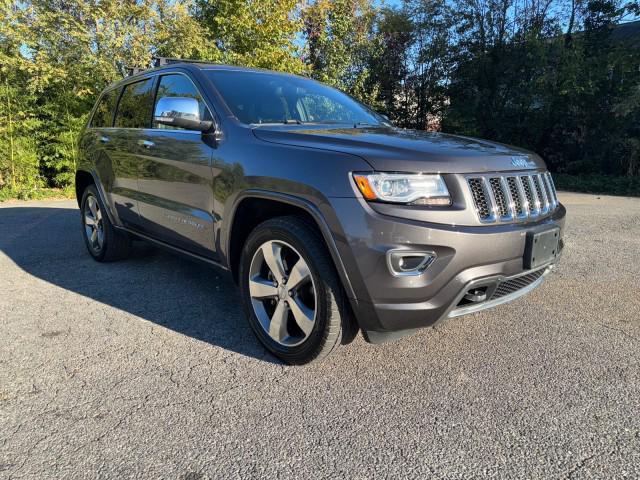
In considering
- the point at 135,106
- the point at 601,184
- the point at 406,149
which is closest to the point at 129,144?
the point at 135,106

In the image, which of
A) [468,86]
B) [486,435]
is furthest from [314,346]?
[468,86]

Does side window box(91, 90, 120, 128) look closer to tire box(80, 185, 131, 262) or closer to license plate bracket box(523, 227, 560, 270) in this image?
tire box(80, 185, 131, 262)

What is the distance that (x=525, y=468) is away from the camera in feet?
6.15

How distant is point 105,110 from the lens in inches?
189

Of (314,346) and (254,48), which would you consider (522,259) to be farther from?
(254,48)

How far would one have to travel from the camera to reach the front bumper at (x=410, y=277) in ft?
7.12

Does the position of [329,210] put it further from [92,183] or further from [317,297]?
[92,183]

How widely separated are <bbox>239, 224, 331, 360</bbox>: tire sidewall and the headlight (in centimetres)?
48

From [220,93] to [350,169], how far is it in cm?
137

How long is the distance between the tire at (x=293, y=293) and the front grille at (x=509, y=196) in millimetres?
804

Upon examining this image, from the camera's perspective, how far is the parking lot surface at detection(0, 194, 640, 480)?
76.0 inches

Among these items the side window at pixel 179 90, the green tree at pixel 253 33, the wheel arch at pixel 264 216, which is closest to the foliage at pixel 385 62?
the green tree at pixel 253 33

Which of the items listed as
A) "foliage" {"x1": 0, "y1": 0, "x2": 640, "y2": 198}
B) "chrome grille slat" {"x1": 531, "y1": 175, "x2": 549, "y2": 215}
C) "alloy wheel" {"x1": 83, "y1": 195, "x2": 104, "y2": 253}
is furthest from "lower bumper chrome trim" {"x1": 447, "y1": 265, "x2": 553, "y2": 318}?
"foliage" {"x1": 0, "y1": 0, "x2": 640, "y2": 198}

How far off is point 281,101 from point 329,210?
1427mm
